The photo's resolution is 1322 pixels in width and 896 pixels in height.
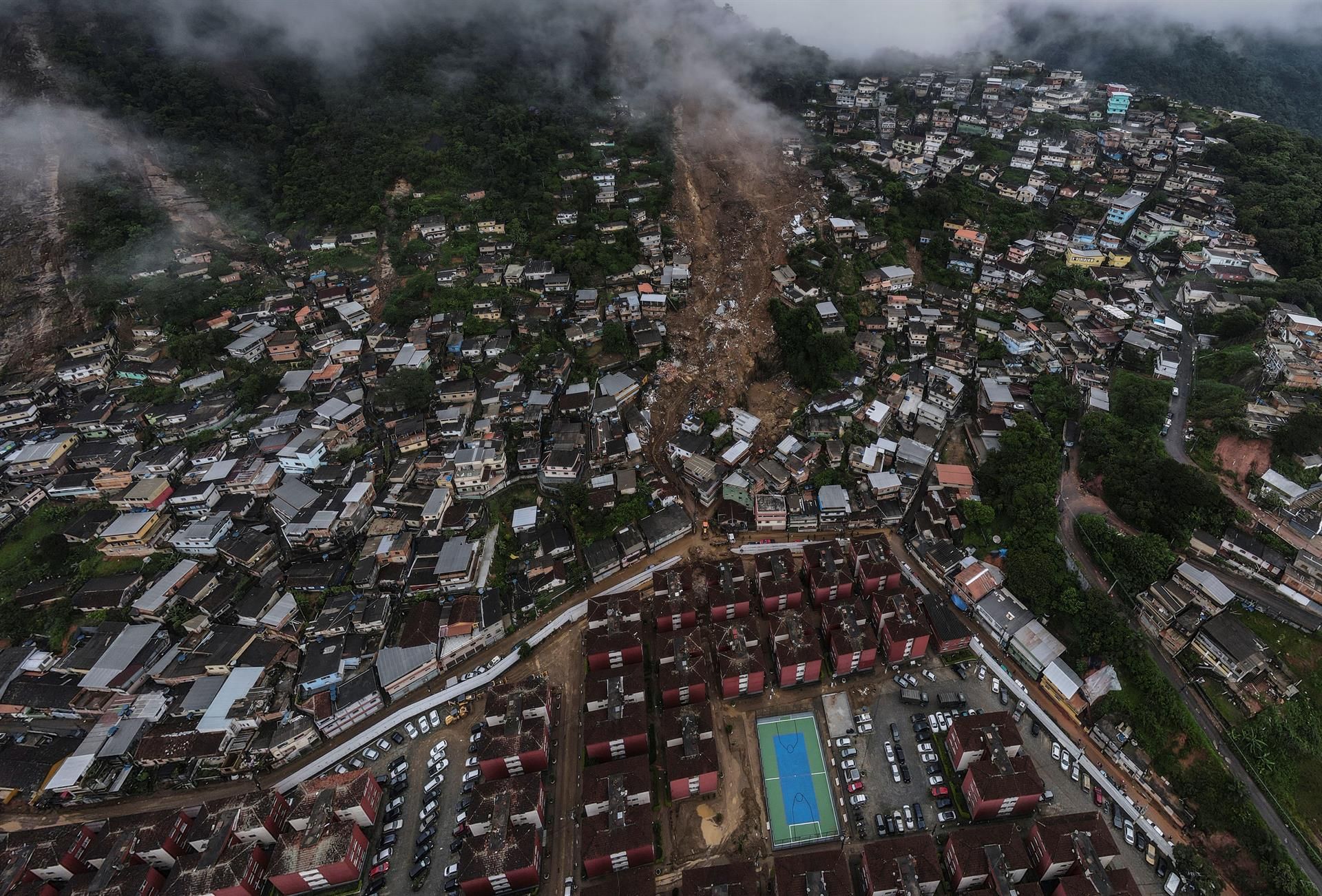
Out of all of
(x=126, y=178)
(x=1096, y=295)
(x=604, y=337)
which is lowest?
(x=604, y=337)

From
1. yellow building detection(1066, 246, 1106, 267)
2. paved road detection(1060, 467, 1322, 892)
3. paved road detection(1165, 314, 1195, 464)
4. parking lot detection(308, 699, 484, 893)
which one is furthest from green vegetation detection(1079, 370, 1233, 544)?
parking lot detection(308, 699, 484, 893)

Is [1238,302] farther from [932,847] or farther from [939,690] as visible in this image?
A: [932,847]

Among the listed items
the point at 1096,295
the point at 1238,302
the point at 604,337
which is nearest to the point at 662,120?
the point at 604,337

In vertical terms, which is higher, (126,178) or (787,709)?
(126,178)

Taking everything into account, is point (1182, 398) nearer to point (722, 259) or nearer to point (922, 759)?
point (922, 759)

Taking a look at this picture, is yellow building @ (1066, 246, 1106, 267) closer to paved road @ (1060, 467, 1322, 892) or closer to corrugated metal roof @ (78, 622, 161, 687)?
paved road @ (1060, 467, 1322, 892)

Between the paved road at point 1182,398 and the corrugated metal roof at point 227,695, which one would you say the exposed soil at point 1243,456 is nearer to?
the paved road at point 1182,398
